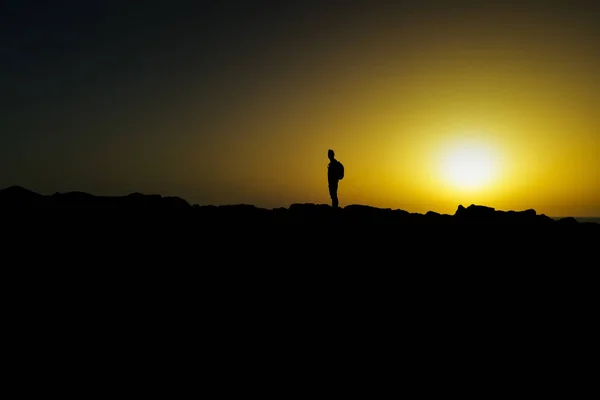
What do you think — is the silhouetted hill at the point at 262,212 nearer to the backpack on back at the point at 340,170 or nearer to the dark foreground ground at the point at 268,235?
the dark foreground ground at the point at 268,235

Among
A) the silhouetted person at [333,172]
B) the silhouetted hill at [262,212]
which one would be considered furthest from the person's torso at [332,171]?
the silhouetted hill at [262,212]

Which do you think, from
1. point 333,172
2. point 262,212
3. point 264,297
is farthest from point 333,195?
point 264,297

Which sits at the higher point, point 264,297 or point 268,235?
point 268,235

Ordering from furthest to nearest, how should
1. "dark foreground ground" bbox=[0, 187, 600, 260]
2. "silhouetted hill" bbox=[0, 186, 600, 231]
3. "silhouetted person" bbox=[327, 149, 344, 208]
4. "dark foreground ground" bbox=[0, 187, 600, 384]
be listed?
"silhouetted person" bbox=[327, 149, 344, 208], "silhouetted hill" bbox=[0, 186, 600, 231], "dark foreground ground" bbox=[0, 187, 600, 260], "dark foreground ground" bbox=[0, 187, 600, 384]

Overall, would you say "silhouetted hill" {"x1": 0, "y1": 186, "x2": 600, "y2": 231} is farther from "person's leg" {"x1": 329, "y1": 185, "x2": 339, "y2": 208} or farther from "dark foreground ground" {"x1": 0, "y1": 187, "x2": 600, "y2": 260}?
"person's leg" {"x1": 329, "y1": 185, "x2": 339, "y2": 208}

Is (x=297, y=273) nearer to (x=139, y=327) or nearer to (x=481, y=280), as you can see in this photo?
→ (x=139, y=327)

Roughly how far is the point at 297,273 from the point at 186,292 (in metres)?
3.75

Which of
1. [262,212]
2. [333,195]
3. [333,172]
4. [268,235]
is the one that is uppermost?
[333,172]

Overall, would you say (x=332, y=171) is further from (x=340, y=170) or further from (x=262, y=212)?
(x=262, y=212)

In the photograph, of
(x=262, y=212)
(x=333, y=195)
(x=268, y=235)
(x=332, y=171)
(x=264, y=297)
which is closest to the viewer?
(x=264, y=297)

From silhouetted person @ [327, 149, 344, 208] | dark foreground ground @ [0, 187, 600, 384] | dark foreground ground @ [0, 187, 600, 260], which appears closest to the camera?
dark foreground ground @ [0, 187, 600, 384]

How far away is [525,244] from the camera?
21.1 meters

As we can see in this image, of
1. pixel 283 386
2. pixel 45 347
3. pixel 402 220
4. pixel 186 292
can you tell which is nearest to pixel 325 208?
pixel 402 220

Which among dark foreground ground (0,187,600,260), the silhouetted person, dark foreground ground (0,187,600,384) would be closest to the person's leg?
the silhouetted person
